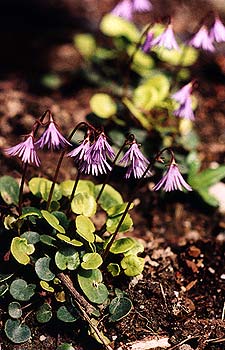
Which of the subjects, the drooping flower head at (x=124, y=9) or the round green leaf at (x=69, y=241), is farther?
the drooping flower head at (x=124, y=9)

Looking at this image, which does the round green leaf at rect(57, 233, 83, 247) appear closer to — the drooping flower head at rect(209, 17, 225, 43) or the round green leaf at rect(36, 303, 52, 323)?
the round green leaf at rect(36, 303, 52, 323)

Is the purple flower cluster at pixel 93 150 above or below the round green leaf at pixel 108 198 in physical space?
above

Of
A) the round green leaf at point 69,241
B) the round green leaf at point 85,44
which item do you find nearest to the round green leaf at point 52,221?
the round green leaf at point 69,241

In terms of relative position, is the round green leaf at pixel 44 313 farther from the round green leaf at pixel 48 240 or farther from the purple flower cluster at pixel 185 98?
the purple flower cluster at pixel 185 98

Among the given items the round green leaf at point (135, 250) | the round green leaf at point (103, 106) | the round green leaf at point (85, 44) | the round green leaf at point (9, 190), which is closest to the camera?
the round green leaf at point (135, 250)

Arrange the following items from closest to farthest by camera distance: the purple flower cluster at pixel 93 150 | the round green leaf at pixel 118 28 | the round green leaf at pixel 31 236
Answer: the purple flower cluster at pixel 93 150 < the round green leaf at pixel 31 236 < the round green leaf at pixel 118 28

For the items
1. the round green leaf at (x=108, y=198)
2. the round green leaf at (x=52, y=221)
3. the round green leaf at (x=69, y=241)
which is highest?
the round green leaf at (x=108, y=198)

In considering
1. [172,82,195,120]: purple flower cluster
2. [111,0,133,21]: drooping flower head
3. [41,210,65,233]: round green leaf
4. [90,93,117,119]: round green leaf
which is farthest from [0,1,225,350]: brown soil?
[111,0,133,21]: drooping flower head
